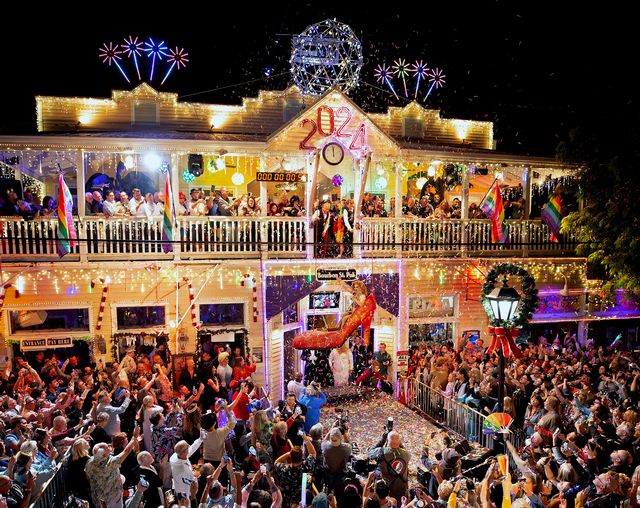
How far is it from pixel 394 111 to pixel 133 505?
54.1 ft

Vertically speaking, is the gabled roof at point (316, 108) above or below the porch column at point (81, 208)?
above

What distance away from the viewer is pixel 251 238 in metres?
14.4

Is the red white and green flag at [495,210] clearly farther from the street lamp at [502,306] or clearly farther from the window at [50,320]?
the window at [50,320]

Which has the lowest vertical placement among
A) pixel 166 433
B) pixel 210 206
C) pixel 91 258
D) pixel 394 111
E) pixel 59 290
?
pixel 166 433

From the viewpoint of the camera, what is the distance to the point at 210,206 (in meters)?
14.5

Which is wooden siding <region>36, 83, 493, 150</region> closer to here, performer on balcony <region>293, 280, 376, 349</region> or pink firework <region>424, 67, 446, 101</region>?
performer on balcony <region>293, 280, 376, 349</region>

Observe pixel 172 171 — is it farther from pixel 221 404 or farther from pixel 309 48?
pixel 221 404

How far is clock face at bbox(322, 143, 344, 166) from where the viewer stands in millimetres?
14250

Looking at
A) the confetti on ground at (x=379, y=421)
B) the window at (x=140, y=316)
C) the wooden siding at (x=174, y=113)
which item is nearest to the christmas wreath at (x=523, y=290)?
the confetti on ground at (x=379, y=421)

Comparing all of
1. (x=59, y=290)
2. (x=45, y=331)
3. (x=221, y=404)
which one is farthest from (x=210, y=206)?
(x=221, y=404)

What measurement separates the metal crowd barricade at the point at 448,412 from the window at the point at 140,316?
7303 mm

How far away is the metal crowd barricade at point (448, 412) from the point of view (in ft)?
34.7

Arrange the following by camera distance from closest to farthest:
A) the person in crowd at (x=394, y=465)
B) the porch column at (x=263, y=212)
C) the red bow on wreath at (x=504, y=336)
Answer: the person in crowd at (x=394, y=465), the red bow on wreath at (x=504, y=336), the porch column at (x=263, y=212)

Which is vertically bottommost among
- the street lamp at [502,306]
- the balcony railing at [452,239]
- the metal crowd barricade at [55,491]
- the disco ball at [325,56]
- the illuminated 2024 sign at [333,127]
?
the metal crowd barricade at [55,491]
